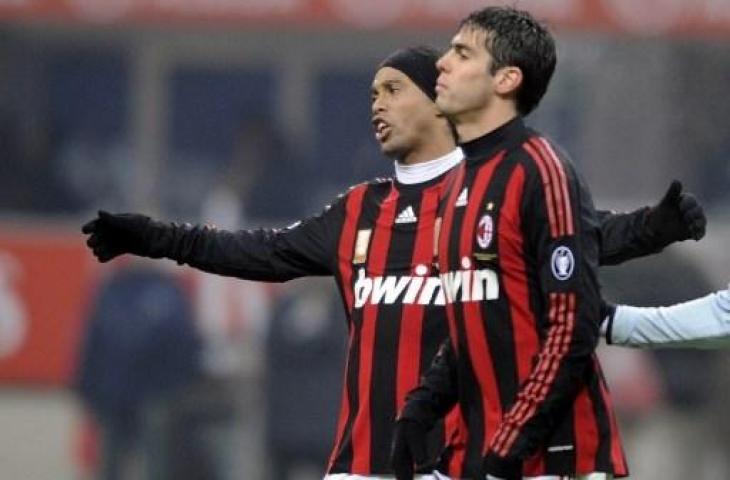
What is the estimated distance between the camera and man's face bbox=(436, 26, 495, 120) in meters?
4.39

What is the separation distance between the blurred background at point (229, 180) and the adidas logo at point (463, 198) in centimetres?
680

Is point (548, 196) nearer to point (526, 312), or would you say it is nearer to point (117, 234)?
point (526, 312)

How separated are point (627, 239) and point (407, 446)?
2.23 ft

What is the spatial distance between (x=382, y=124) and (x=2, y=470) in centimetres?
A: 684

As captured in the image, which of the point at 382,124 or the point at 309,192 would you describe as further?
the point at 309,192

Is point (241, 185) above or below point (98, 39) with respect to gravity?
below

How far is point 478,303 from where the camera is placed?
14.0 ft

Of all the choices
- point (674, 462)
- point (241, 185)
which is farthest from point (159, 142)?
point (674, 462)

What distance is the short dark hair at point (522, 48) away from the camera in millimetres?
4395

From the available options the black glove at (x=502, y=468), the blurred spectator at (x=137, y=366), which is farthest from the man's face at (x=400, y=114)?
the blurred spectator at (x=137, y=366)

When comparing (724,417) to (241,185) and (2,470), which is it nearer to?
(241,185)

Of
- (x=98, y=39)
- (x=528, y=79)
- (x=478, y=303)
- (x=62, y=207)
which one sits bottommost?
(x=478, y=303)

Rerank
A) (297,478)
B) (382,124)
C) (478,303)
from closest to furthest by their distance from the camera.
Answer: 1. (478,303)
2. (382,124)
3. (297,478)

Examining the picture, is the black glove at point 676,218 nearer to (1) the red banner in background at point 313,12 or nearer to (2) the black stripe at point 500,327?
(2) the black stripe at point 500,327
